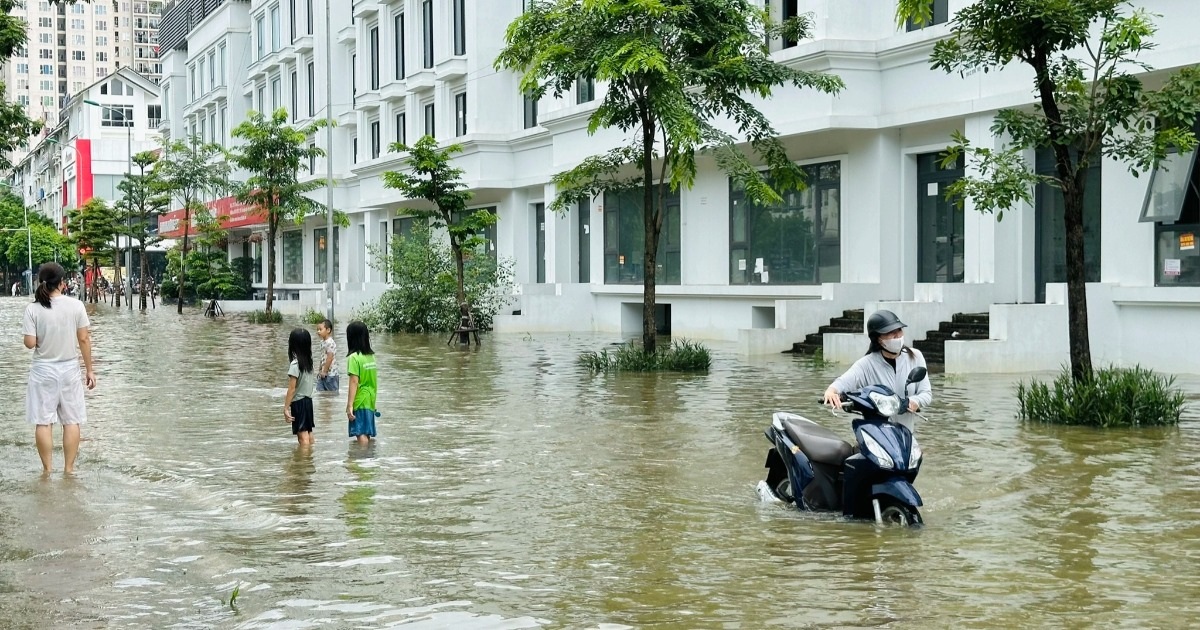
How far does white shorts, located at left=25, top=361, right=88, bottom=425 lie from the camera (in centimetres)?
1079

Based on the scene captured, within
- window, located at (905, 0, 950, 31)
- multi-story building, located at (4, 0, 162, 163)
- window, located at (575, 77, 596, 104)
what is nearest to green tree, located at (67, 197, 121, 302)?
window, located at (575, 77, 596, 104)

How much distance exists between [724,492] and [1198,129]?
41.8ft

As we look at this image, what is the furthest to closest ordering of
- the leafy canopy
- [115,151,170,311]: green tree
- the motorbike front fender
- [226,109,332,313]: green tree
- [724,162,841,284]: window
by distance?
[115,151,170,311]: green tree → [226,109,332,313]: green tree → [724,162,841,284]: window → the leafy canopy → the motorbike front fender

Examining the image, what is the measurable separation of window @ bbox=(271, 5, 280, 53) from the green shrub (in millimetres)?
53468

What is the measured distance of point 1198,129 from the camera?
19.2 metres

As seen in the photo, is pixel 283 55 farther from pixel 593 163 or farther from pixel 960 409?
pixel 960 409

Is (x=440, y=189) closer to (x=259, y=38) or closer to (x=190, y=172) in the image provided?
Result: (x=190, y=172)

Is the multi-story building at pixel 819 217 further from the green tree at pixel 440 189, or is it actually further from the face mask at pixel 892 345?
the face mask at pixel 892 345

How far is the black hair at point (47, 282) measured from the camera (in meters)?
10.7

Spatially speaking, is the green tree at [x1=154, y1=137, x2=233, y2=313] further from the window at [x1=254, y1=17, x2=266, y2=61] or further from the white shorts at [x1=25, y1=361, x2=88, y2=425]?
the white shorts at [x1=25, y1=361, x2=88, y2=425]

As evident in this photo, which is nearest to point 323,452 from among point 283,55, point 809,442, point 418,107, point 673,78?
point 809,442

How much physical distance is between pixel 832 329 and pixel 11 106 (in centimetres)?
1551

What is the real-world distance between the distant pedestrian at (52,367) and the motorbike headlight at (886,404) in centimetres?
647

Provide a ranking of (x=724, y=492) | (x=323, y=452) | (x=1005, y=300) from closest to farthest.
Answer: (x=724, y=492) < (x=323, y=452) < (x=1005, y=300)
